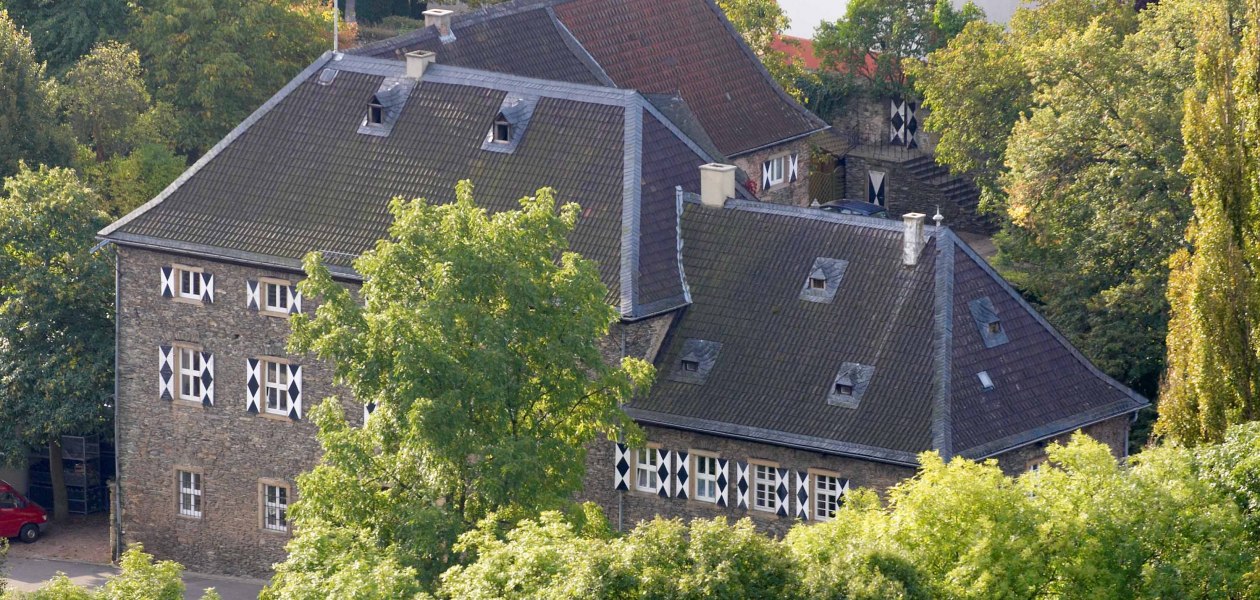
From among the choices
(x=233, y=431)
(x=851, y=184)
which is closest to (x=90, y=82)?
(x=233, y=431)

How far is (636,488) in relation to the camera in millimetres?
54125

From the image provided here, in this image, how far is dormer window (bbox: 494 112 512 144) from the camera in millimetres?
57000

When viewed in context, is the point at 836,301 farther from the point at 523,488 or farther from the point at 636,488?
the point at 523,488

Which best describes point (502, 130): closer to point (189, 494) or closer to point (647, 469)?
point (647, 469)

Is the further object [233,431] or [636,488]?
[233,431]

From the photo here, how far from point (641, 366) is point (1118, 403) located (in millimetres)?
11022

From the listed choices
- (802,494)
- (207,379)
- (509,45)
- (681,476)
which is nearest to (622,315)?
(681,476)

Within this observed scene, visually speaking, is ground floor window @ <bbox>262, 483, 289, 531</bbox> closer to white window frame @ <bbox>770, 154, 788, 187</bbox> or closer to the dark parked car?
white window frame @ <bbox>770, 154, 788, 187</bbox>

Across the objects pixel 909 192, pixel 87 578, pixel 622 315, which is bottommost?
pixel 87 578

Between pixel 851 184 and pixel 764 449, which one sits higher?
pixel 851 184

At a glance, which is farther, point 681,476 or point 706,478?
point 681,476

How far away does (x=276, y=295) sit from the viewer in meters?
57.5

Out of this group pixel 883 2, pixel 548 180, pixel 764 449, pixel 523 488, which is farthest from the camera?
pixel 883 2

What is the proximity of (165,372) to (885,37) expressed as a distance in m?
31.7
